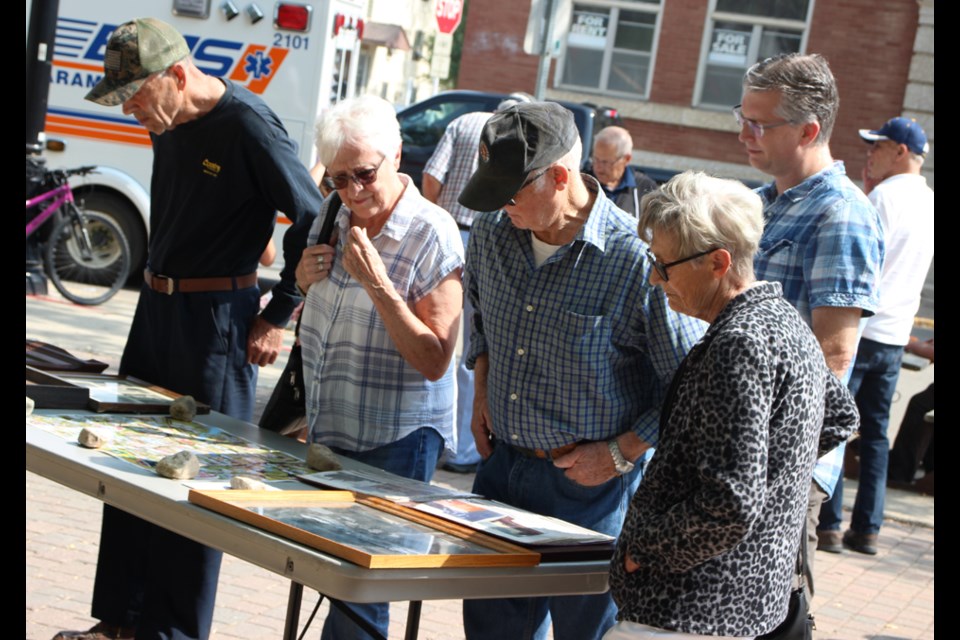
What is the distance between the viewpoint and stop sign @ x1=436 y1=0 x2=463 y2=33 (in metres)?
12.3

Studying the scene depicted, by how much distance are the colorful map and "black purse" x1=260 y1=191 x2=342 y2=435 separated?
10.0 inches

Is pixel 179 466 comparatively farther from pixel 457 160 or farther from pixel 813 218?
pixel 457 160

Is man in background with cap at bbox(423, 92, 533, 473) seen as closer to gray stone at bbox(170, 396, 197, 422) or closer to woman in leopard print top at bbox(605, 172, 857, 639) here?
gray stone at bbox(170, 396, 197, 422)

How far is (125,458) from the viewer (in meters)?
3.17

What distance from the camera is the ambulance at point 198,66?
11.0 m

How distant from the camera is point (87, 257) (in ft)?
36.6

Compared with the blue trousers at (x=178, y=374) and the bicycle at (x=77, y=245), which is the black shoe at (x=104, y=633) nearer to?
the blue trousers at (x=178, y=374)

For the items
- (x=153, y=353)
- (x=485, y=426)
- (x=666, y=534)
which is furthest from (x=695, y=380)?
(x=153, y=353)

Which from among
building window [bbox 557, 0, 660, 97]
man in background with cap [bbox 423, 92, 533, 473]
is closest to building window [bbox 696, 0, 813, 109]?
building window [bbox 557, 0, 660, 97]

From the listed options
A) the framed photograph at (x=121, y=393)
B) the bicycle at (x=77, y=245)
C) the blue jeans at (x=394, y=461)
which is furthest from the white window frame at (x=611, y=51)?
the blue jeans at (x=394, y=461)

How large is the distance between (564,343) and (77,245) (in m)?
8.71

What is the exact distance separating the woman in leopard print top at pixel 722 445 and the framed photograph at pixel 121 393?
5.62 ft

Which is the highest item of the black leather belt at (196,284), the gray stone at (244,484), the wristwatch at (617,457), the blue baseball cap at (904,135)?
the blue baseball cap at (904,135)

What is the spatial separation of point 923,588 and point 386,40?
19.0m
